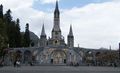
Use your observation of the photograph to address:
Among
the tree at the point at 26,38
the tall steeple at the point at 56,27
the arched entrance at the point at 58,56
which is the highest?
the tall steeple at the point at 56,27

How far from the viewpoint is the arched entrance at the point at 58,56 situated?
155250mm

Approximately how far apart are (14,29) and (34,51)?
38.3m

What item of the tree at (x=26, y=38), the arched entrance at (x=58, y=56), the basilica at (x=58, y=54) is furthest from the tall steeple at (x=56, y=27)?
the tree at (x=26, y=38)

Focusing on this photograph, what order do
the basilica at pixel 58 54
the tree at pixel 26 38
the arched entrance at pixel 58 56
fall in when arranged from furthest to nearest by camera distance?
the arched entrance at pixel 58 56
the basilica at pixel 58 54
the tree at pixel 26 38

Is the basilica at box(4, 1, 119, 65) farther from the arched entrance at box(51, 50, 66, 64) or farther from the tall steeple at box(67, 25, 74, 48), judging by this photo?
the tall steeple at box(67, 25, 74, 48)

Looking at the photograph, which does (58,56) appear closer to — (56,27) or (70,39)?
(70,39)

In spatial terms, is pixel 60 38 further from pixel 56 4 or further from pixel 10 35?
pixel 10 35

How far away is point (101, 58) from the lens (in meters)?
148

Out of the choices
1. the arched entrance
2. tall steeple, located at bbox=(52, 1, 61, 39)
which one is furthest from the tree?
tall steeple, located at bbox=(52, 1, 61, 39)

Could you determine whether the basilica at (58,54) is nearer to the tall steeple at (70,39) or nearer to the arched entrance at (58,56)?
the arched entrance at (58,56)

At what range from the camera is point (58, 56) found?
511 feet

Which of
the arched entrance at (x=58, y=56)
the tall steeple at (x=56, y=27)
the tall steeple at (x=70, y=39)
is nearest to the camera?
the arched entrance at (x=58, y=56)

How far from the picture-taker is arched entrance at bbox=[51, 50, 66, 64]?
155m

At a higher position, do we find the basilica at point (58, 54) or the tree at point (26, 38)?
the tree at point (26, 38)
